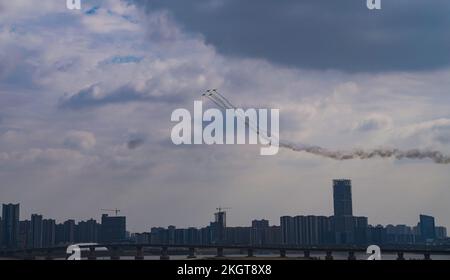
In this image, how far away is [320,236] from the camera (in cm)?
7456
